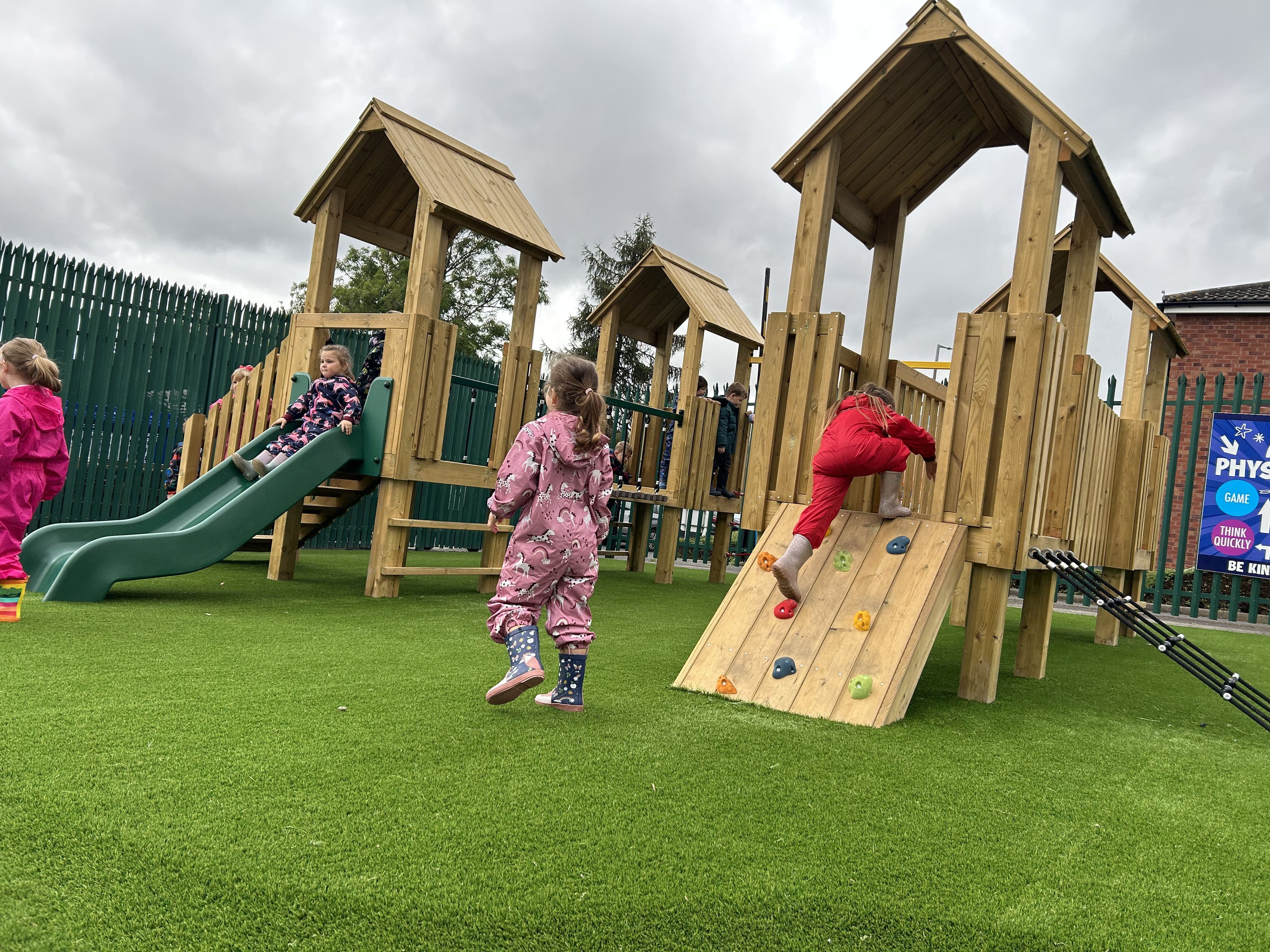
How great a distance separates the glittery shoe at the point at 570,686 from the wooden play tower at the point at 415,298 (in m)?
3.39

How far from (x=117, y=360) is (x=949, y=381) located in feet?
31.5

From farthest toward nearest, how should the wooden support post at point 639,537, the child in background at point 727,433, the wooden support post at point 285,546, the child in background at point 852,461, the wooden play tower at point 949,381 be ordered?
the wooden support post at point 639,537 → the child in background at point 727,433 → the wooden support post at point 285,546 → the child in background at point 852,461 → the wooden play tower at point 949,381

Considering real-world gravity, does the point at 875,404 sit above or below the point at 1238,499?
below

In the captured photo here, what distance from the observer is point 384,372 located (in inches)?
303

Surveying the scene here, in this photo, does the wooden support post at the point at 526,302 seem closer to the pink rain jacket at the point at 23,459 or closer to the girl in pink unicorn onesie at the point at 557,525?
the pink rain jacket at the point at 23,459

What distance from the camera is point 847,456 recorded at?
5.13 metres

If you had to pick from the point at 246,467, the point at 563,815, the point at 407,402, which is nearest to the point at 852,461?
the point at 563,815

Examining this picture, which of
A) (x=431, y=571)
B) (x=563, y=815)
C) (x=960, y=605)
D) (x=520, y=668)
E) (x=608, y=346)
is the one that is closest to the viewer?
(x=563, y=815)

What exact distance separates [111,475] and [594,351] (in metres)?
28.0

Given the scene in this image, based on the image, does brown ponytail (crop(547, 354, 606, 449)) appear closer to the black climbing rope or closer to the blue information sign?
the black climbing rope

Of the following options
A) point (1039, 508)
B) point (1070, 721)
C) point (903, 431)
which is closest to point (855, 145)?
point (903, 431)

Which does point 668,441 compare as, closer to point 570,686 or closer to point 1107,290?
point 1107,290

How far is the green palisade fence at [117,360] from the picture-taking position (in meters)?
10.0

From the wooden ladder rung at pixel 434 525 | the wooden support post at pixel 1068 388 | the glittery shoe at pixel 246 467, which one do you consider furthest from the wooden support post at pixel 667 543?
the wooden support post at pixel 1068 388
